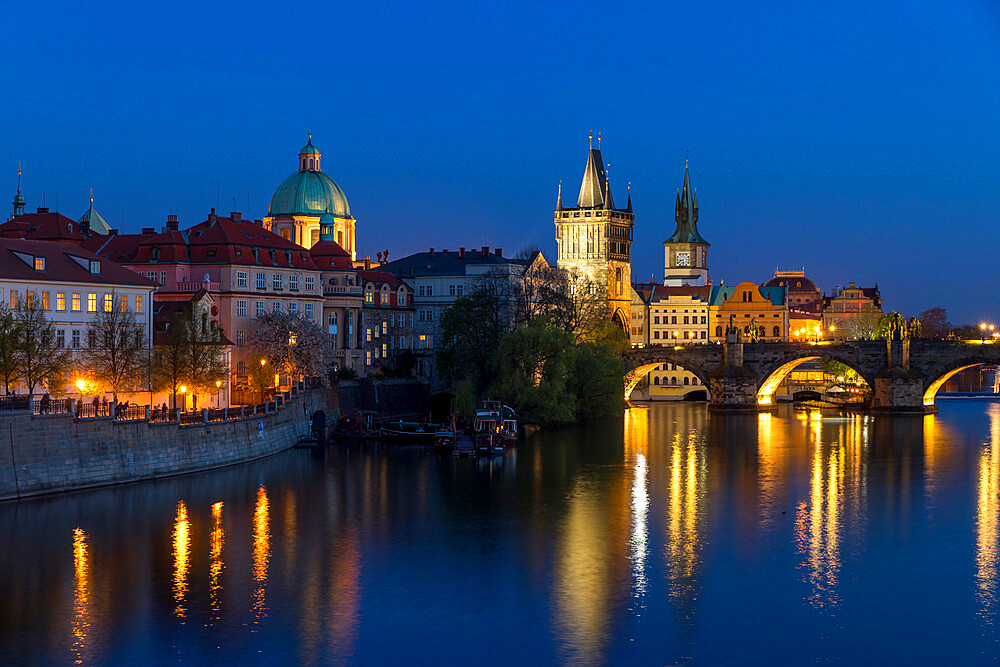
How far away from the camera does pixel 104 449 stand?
5234 centimetres

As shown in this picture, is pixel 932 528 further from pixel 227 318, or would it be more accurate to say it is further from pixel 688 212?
pixel 688 212

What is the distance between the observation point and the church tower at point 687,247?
7470 inches

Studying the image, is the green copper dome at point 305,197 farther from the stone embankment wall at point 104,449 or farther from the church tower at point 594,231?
the stone embankment wall at point 104,449

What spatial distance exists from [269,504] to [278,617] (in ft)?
56.6

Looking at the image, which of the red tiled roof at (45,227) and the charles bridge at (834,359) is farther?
the charles bridge at (834,359)

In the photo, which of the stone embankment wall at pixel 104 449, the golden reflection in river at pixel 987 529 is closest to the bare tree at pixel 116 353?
the stone embankment wall at pixel 104 449

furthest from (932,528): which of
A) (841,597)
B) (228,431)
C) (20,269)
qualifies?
(20,269)

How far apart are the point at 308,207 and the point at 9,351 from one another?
233ft

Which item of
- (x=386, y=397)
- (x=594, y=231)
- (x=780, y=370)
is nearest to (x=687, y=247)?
(x=594, y=231)

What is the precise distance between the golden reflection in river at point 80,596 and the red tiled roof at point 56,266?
72.6ft

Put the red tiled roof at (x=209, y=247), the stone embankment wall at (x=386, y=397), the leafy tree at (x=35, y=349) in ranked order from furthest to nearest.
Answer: the stone embankment wall at (x=386, y=397), the red tiled roof at (x=209, y=247), the leafy tree at (x=35, y=349)

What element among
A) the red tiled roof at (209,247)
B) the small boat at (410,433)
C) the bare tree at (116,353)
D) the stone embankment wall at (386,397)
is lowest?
the small boat at (410,433)

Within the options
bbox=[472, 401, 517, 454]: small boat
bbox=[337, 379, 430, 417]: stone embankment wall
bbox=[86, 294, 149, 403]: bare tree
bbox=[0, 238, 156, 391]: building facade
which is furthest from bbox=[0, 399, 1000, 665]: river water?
bbox=[337, 379, 430, 417]: stone embankment wall

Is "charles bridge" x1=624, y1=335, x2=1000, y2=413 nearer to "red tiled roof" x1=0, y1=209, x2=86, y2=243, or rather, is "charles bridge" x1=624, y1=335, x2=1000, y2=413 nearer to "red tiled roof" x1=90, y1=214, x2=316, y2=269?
"red tiled roof" x1=90, y1=214, x2=316, y2=269
